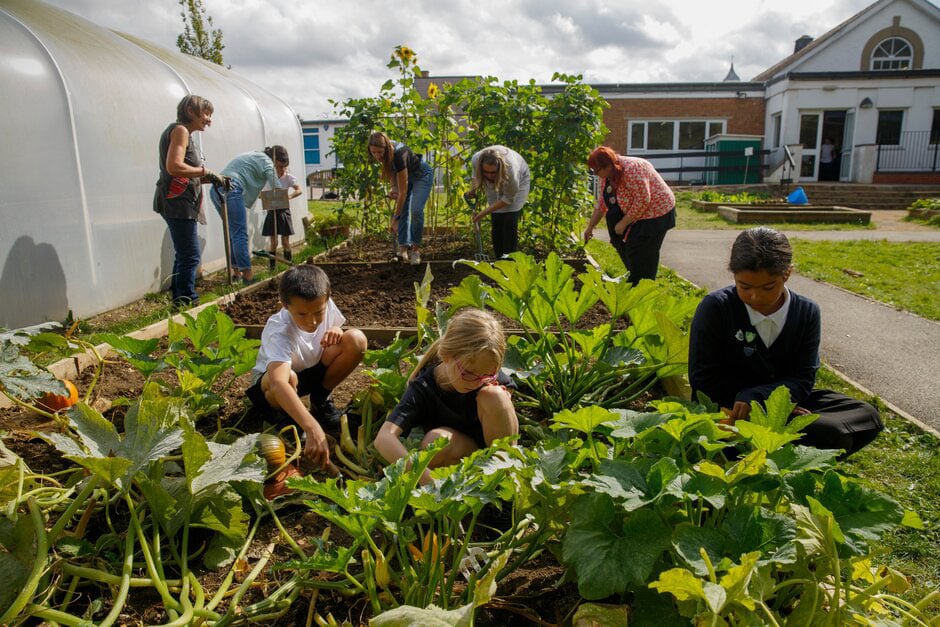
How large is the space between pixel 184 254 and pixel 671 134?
2247 cm

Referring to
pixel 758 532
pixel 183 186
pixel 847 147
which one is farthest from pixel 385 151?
pixel 847 147

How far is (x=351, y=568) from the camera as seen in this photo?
186 cm

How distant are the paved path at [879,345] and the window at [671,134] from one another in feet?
58.2

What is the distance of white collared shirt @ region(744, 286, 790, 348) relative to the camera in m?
2.49

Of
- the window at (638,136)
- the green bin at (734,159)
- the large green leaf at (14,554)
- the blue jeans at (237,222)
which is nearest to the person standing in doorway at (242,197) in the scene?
the blue jeans at (237,222)

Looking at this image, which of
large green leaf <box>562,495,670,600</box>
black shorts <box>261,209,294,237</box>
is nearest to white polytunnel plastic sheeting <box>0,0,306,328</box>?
black shorts <box>261,209,294,237</box>

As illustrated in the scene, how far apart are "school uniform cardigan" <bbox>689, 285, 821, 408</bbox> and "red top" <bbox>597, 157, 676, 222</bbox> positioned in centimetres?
228

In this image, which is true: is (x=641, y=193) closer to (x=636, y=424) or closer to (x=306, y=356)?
(x=306, y=356)

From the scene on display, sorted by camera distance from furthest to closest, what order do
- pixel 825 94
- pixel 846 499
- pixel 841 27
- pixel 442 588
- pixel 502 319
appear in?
pixel 841 27, pixel 825 94, pixel 502 319, pixel 442 588, pixel 846 499

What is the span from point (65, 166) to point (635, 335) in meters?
4.51

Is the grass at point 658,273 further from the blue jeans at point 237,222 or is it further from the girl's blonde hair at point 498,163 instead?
the blue jeans at point 237,222

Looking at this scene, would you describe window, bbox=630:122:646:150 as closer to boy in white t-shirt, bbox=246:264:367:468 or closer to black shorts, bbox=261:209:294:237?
black shorts, bbox=261:209:294:237

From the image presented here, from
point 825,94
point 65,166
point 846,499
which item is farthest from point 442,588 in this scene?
point 825,94

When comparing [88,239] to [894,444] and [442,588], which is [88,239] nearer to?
[442,588]
